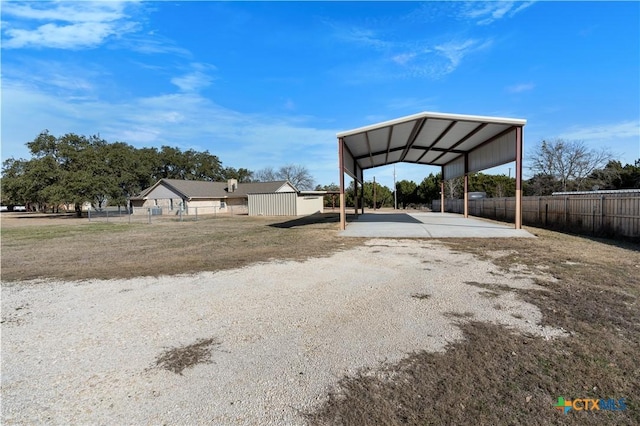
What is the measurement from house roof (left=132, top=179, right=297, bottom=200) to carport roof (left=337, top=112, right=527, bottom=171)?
20811mm

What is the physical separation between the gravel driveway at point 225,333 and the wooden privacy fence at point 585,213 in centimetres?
736

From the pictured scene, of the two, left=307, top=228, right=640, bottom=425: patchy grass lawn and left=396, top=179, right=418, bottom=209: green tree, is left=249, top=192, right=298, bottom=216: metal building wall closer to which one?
left=396, top=179, right=418, bottom=209: green tree

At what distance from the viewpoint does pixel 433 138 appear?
17.5m

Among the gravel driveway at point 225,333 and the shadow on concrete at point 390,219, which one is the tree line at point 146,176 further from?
the gravel driveway at point 225,333

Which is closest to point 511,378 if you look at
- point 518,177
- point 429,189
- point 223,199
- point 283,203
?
point 518,177

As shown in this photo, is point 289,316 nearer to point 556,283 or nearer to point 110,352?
point 110,352

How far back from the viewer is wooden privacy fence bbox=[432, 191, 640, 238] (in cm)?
1060

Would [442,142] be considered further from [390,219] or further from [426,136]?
[390,219]

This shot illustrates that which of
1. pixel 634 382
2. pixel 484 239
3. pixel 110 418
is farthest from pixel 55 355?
pixel 484 239

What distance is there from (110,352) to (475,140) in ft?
59.1

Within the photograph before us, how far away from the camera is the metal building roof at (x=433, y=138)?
511 inches

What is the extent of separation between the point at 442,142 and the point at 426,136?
6.59ft

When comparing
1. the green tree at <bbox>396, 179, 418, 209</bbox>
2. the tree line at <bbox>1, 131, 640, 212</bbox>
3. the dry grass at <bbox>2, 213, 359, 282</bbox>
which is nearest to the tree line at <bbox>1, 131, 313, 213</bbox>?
the tree line at <bbox>1, 131, 640, 212</bbox>

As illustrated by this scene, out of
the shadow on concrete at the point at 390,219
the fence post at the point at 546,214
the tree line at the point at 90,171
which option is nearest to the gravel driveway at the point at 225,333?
the fence post at the point at 546,214
